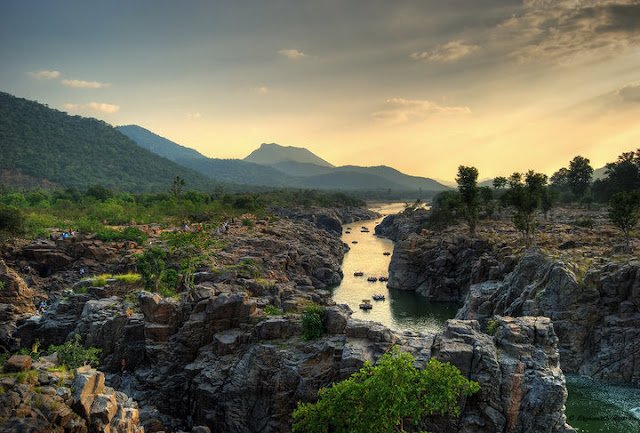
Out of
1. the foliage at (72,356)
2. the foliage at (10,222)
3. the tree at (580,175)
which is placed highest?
the tree at (580,175)

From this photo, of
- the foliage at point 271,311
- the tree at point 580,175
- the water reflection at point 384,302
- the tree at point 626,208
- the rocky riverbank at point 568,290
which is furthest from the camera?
the tree at point 580,175

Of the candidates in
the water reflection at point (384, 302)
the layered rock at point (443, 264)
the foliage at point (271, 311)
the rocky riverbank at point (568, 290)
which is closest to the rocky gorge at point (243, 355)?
the foliage at point (271, 311)

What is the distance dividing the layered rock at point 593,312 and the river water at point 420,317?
2.50 meters

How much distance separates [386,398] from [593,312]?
42207 mm

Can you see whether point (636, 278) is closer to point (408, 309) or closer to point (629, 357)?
point (629, 357)

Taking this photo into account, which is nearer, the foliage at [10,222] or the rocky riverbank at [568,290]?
the rocky riverbank at [568,290]

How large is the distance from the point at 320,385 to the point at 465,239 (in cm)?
6866

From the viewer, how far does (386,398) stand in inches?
930

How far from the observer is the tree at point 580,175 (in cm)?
16650

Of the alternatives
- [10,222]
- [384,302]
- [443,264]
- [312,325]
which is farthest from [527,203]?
[10,222]

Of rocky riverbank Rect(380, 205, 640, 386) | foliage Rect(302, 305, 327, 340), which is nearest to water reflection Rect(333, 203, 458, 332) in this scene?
rocky riverbank Rect(380, 205, 640, 386)

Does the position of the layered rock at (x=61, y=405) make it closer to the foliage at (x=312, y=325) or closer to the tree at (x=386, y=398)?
the tree at (x=386, y=398)

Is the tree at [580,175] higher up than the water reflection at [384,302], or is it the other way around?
the tree at [580,175]

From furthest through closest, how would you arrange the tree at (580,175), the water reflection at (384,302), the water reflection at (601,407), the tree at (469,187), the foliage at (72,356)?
the tree at (580,175) < the tree at (469,187) < the water reflection at (384,302) < the water reflection at (601,407) < the foliage at (72,356)
